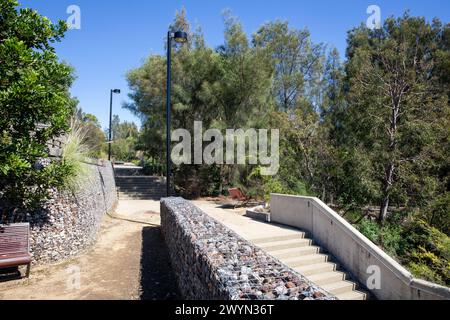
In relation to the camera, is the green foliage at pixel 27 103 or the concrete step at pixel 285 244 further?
the concrete step at pixel 285 244

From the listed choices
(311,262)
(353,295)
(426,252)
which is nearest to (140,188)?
(311,262)

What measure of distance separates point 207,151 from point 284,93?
11.6 metres

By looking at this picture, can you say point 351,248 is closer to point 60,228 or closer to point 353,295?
point 353,295

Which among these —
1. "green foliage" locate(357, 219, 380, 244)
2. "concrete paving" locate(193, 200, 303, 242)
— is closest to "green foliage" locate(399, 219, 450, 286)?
"green foliage" locate(357, 219, 380, 244)

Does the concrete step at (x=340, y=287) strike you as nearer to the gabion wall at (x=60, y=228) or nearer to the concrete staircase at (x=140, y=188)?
the gabion wall at (x=60, y=228)

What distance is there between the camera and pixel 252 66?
14422 millimetres

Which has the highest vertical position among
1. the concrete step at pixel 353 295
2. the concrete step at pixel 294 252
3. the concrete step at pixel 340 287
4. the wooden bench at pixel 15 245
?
the wooden bench at pixel 15 245

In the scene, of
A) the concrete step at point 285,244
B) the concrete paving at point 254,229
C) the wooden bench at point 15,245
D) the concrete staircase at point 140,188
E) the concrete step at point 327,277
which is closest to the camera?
the wooden bench at point 15,245

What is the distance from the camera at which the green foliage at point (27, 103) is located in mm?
4395

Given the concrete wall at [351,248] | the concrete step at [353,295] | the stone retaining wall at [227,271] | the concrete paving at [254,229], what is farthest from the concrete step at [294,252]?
the stone retaining wall at [227,271]

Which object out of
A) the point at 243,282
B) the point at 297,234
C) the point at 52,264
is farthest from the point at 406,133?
the point at 52,264

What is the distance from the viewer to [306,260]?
566 centimetres

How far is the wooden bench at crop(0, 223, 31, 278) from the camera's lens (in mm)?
4602

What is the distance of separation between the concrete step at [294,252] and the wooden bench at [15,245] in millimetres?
4331
